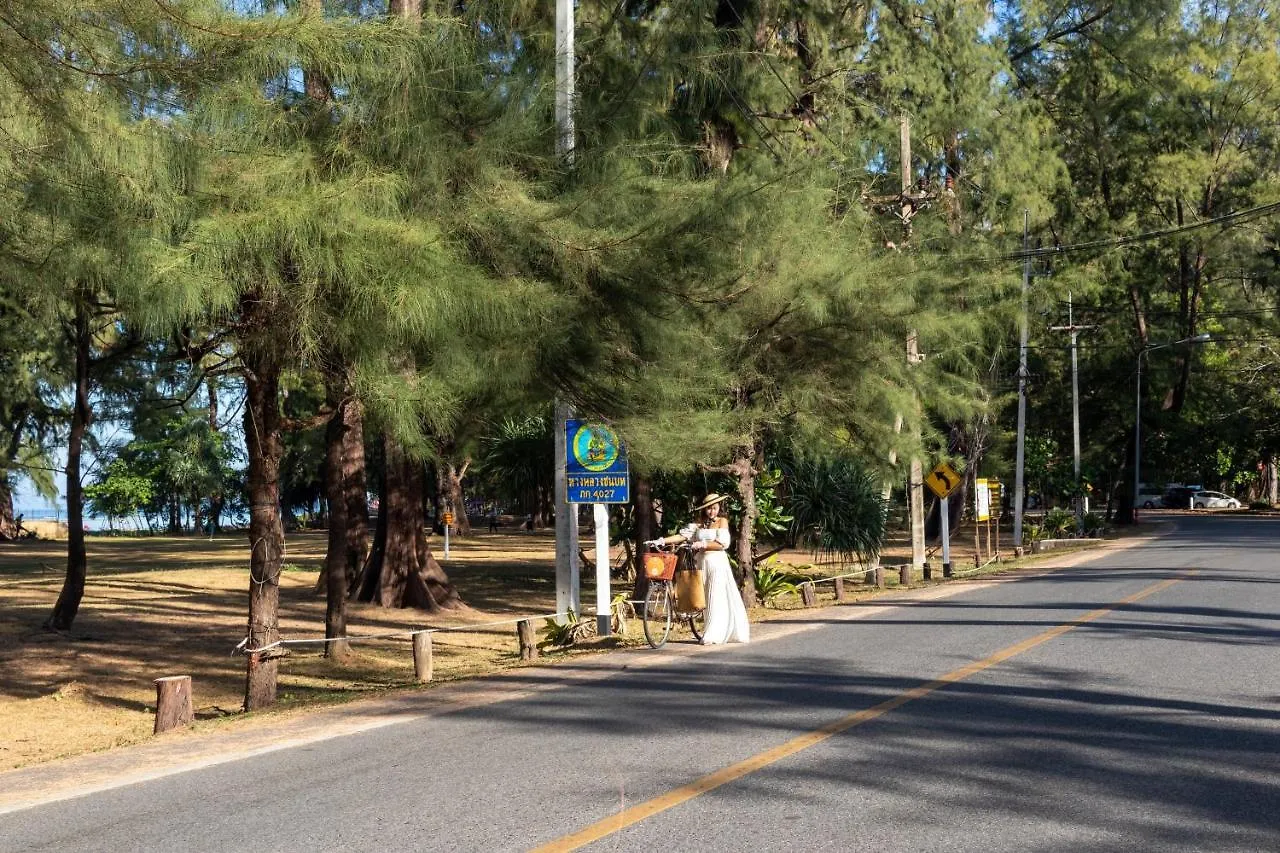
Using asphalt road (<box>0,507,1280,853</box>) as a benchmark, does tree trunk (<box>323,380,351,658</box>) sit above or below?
above

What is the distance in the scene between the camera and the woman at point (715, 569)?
14.9 meters

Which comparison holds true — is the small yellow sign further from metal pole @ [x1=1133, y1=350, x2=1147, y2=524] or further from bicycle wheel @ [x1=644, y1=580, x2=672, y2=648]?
metal pole @ [x1=1133, y1=350, x2=1147, y2=524]

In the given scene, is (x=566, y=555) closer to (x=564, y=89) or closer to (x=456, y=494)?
(x=564, y=89)

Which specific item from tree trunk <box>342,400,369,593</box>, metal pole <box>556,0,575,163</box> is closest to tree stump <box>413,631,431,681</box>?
tree trunk <box>342,400,369,593</box>

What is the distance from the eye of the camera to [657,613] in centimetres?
1595

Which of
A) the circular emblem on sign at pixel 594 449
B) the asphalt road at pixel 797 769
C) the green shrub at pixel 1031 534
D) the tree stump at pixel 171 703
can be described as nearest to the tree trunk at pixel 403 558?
the circular emblem on sign at pixel 594 449

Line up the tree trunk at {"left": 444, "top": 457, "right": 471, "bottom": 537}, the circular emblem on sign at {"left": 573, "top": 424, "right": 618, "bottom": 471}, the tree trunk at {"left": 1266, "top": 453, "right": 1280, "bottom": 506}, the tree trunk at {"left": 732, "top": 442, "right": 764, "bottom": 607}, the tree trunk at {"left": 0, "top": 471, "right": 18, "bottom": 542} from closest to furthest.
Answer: the circular emblem on sign at {"left": 573, "top": 424, "right": 618, "bottom": 471} → the tree trunk at {"left": 732, "top": 442, "right": 764, "bottom": 607} → the tree trunk at {"left": 444, "top": 457, "right": 471, "bottom": 537} → the tree trunk at {"left": 0, "top": 471, "right": 18, "bottom": 542} → the tree trunk at {"left": 1266, "top": 453, "right": 1280, "bottom": 506}

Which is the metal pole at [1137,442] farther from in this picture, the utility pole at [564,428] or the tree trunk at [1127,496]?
the utility pole at [564,428]

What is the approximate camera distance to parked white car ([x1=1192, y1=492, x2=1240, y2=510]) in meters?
85.6

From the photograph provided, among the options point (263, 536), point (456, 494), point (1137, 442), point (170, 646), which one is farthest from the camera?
point (1137, 442)

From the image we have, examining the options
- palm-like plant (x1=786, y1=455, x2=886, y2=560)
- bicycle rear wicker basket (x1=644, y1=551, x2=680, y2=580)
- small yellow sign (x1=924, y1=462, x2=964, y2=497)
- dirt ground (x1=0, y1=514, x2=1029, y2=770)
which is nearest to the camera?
dirt ground (x1=0, y1=514, x2=1029, y2=770)

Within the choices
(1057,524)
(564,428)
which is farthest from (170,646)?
(1057,524)

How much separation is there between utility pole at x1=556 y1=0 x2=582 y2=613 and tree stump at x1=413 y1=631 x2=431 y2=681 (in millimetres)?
2783

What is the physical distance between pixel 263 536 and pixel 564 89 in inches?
206
